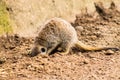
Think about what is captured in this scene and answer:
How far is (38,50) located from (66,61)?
551 mm

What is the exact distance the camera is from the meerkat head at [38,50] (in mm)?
7051

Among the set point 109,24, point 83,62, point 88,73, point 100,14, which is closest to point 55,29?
point 83,62

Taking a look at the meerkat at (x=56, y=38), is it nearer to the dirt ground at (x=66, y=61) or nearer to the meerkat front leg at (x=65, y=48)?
the meerkat front leg at (x=65, y=48)

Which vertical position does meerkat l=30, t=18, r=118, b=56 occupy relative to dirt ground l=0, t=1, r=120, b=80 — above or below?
above

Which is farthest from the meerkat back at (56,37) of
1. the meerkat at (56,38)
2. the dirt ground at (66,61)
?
the dirt ground at (66,61)

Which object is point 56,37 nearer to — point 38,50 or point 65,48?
point 65,48

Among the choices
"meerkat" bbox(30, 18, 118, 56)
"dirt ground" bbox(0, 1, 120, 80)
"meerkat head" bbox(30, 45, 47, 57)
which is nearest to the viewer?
"dirt ground" bbox(0, 1, 120, 80)

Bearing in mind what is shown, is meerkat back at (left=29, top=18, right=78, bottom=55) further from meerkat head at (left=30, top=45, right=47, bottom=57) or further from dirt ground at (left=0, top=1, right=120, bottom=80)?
dirt ground at (left=0, top=1, right=120, bottom=80)

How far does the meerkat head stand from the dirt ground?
0.14m

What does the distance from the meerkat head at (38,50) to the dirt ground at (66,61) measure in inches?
5.3

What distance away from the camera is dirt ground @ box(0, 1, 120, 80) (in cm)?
617

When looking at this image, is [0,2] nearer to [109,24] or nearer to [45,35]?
[45,35]

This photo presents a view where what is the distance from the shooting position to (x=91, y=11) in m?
10.3

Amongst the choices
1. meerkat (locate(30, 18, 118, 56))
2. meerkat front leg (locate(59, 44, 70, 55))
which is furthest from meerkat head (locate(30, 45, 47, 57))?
meerkat front leg (locate(59, 44, 70, 55))
